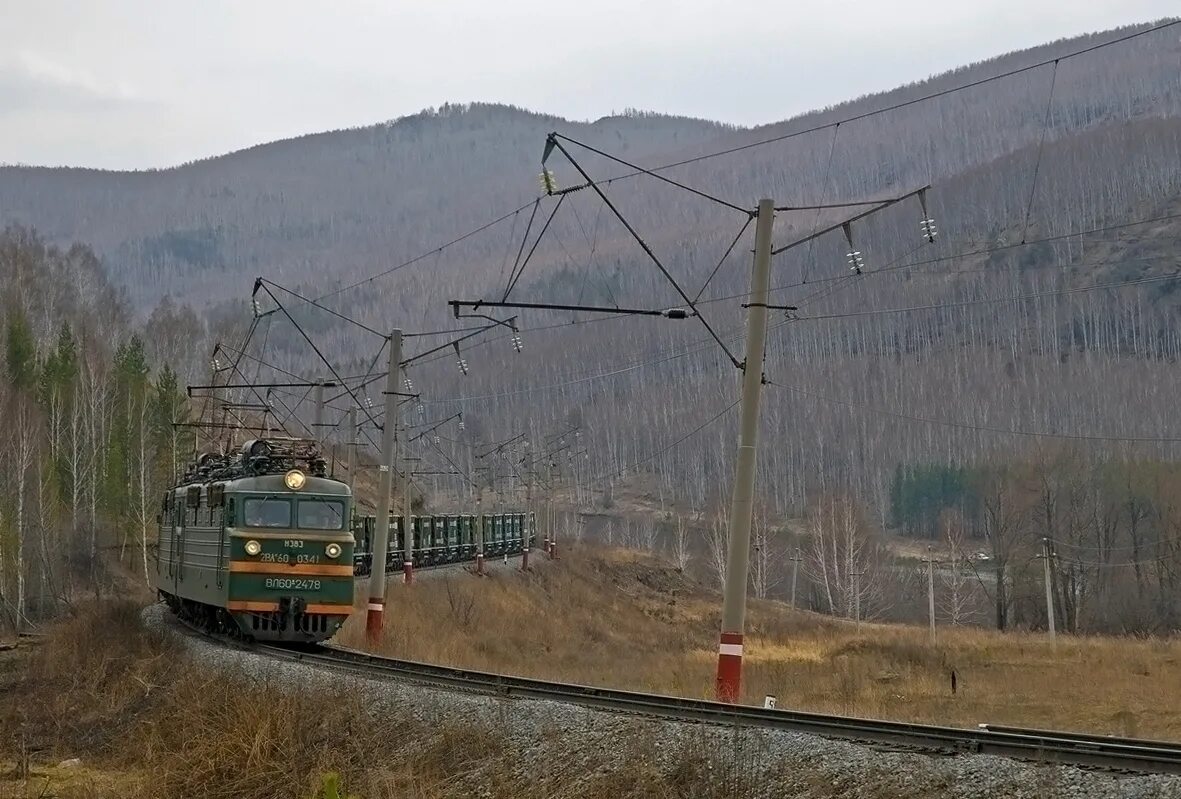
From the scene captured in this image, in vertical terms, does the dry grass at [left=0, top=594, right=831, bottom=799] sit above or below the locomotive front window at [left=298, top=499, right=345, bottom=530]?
below

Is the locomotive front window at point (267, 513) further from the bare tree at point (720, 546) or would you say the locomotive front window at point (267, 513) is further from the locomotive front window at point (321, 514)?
the bare tree at point (720, 546)

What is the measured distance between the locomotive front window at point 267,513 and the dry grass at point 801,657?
533 centimetres

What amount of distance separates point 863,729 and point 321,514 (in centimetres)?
1497

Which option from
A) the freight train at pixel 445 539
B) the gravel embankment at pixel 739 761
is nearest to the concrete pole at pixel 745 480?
the gravel embankment at pixel 739 761

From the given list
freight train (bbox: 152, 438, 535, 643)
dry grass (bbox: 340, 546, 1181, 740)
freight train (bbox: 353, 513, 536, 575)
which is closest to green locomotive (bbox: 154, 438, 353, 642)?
freight train (bbox: 152, 438, 535, 643)

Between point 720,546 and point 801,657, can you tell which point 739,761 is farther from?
point 720,546

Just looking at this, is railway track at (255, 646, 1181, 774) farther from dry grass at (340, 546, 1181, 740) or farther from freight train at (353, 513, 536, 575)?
freight train at (353, 513, 536, 575)

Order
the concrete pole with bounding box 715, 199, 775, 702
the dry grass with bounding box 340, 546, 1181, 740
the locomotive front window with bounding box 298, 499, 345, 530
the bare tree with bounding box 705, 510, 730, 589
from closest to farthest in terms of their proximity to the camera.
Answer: the concrete pole with bounding box 715, 199, 775, 702, the locomotive front window with bounding box 298, 499, 345, 530, the dry grass with bounding box 340, 546, 1181, 740, the bare tree with bounding box 705, 510, 730, 589

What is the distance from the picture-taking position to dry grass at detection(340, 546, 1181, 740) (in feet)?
98.2

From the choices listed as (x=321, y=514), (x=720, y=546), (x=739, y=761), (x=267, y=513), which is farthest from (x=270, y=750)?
(x=720, y=546)

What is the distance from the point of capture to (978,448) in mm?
150625

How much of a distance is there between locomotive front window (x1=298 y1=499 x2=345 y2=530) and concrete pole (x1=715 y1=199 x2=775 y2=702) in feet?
30.2

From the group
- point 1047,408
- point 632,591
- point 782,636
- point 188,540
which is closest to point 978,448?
point 1047,408

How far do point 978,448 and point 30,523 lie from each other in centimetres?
11462
